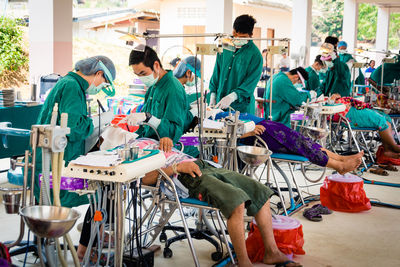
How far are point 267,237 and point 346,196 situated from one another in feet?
5.16

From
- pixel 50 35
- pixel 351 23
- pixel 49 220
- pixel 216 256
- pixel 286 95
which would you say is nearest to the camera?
pixel 49 220

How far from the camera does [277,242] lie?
3.25 metres

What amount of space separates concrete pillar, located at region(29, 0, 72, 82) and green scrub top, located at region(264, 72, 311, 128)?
2243mm

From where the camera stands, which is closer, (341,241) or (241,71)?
(341,241)

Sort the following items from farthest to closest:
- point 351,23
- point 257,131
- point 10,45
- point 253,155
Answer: point 351,23 < point 10,45 < point 257,131 < point 253,155

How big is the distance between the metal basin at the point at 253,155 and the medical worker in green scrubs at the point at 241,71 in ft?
2.27

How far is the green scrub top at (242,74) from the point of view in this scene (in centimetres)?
437

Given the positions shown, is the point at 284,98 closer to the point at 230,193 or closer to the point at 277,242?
Answer: the point at 277,242

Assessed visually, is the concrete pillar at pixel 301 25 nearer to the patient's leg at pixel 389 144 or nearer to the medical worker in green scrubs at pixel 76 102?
the patient's leg at pixel 389 144

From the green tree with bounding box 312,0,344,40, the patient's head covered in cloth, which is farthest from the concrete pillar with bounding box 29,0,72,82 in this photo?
the green tree with bounding box 312,0,344,40

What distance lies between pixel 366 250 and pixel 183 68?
2.27 m

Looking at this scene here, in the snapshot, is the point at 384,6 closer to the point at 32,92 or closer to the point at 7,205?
the point at 32,92

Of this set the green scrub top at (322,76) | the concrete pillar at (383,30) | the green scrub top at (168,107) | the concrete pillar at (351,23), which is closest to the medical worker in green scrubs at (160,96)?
the green scrub top at (168,107)

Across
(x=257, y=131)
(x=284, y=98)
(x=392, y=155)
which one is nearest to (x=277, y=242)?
(x=257, y=131)
